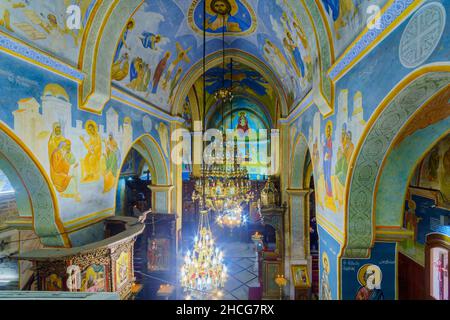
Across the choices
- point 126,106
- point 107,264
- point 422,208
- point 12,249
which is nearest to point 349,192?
point 422,208

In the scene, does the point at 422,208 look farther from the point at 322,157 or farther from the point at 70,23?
the point at 70,23

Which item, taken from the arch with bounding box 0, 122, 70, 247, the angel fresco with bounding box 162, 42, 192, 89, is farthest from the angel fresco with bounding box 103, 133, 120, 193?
the angel fresco with bounding box 162, 42, 192, 89

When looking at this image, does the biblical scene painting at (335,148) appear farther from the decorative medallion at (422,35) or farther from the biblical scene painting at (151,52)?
the biblical scene painting at (151,52)

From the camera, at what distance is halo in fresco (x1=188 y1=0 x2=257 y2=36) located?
6527 mm

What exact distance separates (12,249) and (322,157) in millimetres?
12328

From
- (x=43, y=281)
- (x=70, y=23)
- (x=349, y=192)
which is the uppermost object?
(x=70, y=23)

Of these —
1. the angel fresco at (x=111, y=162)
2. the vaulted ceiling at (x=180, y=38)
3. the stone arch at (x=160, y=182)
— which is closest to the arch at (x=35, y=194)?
the angel fresco at (x=111, y=162)

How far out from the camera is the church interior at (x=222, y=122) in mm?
2895

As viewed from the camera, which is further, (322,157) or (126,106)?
(126,106)

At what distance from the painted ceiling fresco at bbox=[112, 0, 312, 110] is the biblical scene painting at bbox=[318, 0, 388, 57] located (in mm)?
1160

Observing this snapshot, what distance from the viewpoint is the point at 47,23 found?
3.91m

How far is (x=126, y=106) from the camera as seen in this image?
639cm

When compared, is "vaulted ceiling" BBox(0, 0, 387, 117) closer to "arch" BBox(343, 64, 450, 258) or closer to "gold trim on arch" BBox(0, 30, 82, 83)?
"gold trim on arch" BBox(0, 30, 82, 83)

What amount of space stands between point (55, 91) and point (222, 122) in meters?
3.61
